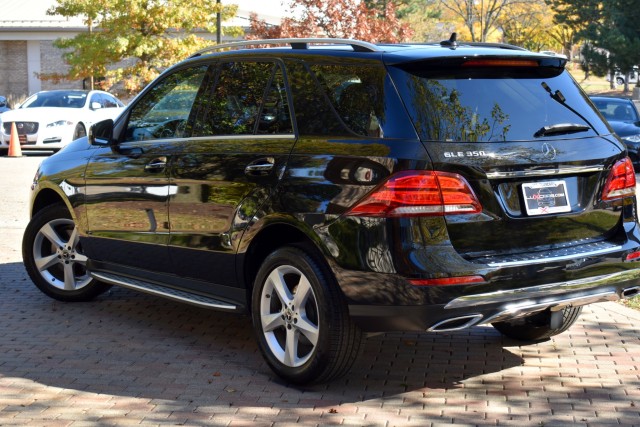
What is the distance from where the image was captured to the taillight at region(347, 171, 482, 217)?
5.32 metres

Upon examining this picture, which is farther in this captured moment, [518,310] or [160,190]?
[160,190]

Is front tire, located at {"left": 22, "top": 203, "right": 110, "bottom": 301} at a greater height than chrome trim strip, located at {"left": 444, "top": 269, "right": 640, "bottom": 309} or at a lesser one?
lesser

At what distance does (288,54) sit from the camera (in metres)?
6.31

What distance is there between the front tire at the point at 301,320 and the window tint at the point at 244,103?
83 centimetres

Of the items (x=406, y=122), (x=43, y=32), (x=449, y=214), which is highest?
(x=406, y=122)

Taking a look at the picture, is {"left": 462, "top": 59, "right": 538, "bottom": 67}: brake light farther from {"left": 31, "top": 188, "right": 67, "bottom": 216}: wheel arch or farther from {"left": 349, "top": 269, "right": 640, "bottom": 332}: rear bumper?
{"left": 31, "top": 188, "right": 67, "bottom": 216}: wheel arch

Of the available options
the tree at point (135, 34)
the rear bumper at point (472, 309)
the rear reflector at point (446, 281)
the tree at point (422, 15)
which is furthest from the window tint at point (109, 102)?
the tree at point (422, 15)

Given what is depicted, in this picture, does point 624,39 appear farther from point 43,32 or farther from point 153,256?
point 153,256

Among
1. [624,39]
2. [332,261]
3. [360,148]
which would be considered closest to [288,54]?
[360,148]

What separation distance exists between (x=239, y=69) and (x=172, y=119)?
0.69 meters

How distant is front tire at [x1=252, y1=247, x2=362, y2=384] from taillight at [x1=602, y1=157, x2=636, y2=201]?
63.3 inches

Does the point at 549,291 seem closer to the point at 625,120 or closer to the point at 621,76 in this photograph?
the point at 625,120

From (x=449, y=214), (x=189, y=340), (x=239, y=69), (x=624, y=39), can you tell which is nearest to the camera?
(x=449, y=214)

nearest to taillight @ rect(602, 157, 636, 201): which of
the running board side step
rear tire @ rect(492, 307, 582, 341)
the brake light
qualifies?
the brake light
